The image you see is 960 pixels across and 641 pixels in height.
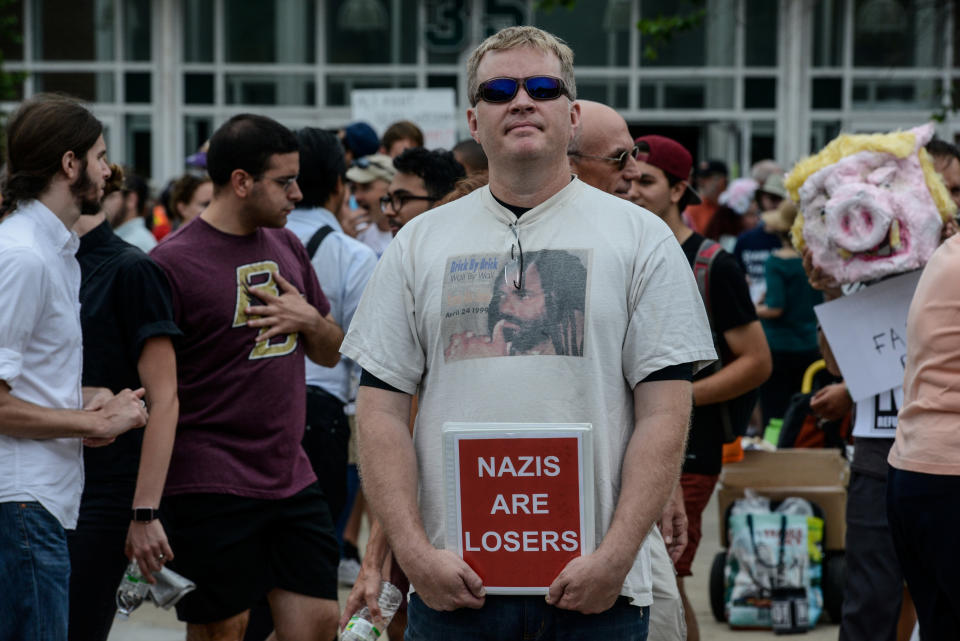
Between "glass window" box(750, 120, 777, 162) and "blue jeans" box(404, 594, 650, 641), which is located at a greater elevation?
"glass window" box(750, 120, 777, 162)

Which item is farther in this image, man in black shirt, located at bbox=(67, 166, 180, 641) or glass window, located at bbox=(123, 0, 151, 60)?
glass window, located at bbox=(123, 0, 151, 60)

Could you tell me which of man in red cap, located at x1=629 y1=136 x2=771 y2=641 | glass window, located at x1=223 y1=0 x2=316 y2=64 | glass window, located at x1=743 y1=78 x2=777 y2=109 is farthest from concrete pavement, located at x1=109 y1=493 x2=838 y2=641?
glass window, located at x1=223 y1=0 x2=316 y2=64

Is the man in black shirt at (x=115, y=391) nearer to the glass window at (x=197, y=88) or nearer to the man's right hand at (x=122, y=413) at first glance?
the man's right hand at (x=122, y=413)

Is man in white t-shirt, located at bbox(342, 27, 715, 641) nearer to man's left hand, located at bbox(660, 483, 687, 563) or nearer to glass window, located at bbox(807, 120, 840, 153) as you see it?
man's left hand, located at bbox(660, 483, 687, 563)

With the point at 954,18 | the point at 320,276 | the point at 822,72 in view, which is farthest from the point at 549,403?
the point at 822,72

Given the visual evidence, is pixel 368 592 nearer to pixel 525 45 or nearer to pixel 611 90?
pixel 525 45

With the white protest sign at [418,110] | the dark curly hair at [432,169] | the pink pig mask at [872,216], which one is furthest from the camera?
the white protest sign at [418,110]

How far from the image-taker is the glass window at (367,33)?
2061 cm

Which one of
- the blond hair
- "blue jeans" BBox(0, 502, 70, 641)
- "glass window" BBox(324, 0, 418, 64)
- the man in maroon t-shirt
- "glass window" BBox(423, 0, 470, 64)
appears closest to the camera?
the blond hair

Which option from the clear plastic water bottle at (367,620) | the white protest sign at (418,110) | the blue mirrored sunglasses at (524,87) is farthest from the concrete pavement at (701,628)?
the white protest sign at (418,110)

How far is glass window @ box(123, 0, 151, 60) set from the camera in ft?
67.7

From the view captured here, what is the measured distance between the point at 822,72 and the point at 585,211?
61.2ft

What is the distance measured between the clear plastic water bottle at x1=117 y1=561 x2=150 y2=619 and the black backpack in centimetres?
216

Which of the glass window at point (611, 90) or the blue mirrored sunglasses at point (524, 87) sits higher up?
the glass window at point (611, 90)
